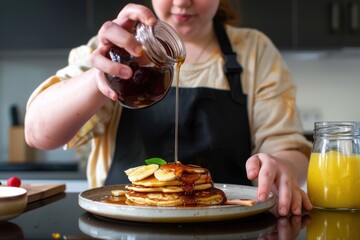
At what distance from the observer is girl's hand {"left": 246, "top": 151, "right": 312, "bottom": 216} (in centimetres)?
91

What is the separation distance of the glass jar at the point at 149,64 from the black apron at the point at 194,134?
483mm

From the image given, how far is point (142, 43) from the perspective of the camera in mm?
864

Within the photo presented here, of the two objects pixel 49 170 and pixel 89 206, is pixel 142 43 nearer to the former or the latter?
pixel 89 206

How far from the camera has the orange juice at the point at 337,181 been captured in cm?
96

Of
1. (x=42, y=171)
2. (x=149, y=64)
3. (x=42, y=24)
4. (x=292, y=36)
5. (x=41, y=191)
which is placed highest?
(x=42, y=24)

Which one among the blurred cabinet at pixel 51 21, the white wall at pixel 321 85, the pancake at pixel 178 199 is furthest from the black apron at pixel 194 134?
the white wall at pixel 321 85

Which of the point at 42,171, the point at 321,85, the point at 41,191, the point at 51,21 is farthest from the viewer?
the point at 321,85

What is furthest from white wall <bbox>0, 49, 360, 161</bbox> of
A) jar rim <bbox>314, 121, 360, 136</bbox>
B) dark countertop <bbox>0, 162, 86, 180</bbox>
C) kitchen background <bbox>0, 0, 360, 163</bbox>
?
jar rim <bbox>314, 121, 360, 136</bbox>

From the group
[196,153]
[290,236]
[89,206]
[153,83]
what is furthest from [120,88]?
[196,153]

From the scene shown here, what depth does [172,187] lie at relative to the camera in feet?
2.76

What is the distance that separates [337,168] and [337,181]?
2 centimetres

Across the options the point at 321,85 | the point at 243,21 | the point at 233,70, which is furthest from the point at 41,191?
the point at 321,85

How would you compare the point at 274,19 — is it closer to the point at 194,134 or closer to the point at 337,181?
the point at 194,134

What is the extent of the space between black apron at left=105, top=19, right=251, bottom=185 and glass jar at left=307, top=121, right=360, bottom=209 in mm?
470
